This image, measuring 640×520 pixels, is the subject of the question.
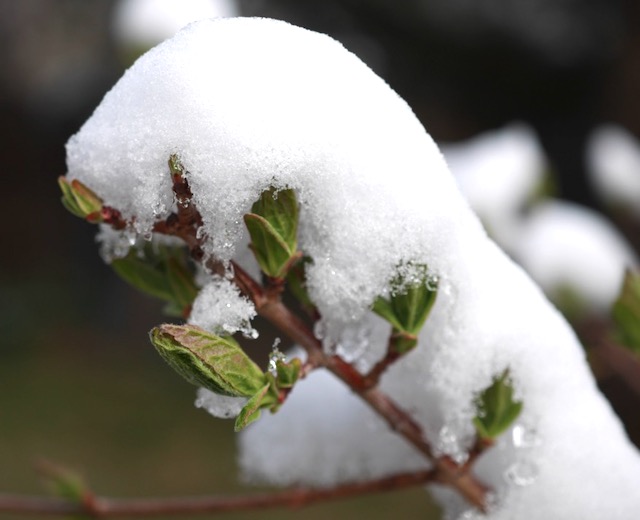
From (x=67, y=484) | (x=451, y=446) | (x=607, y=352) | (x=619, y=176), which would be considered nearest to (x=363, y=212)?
(x=451, y=446)

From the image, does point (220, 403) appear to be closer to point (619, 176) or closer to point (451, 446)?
point (451, 446)

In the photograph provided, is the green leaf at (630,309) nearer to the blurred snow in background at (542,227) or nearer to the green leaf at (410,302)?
the green leaf at (410,302)

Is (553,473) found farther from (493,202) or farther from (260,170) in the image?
(493,202)

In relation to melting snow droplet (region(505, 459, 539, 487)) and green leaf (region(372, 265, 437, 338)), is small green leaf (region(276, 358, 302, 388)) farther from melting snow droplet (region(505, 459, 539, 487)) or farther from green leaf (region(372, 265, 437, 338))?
melting snow droplet (region(505, 459, 539, 487))

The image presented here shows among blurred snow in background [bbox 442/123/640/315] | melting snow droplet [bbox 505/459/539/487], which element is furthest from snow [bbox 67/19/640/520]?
blurred snow in background [bbox 442/123/640/315]

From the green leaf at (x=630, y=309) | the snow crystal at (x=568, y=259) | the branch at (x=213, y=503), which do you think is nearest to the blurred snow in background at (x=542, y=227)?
the snow crystal at (x=568, y=259)

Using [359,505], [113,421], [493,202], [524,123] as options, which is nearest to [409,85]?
[524,123]
